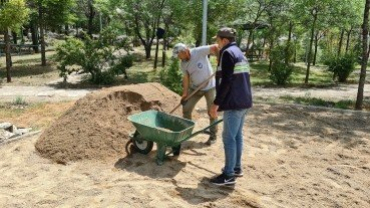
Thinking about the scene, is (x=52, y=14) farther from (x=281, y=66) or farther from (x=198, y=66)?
(x=198, y=66)

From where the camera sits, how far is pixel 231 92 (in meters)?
4.52

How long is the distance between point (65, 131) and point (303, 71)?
17.9 metres

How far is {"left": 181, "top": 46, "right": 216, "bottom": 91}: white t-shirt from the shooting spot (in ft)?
19.2

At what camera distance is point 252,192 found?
4668mm

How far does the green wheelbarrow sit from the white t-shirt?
713mm

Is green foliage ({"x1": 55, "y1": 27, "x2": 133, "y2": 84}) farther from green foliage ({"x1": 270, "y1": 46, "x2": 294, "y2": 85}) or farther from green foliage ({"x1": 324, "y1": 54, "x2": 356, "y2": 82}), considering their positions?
green foliage ({"x1": 324, "y1": 54, "x2": 356, "y2": 82})

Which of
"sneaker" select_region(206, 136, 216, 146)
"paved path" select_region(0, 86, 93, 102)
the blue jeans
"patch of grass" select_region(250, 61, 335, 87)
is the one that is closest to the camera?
the blue jeans

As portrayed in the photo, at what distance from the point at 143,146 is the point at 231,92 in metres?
1.81

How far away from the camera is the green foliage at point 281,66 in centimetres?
1598

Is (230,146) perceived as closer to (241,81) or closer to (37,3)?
(241,81)

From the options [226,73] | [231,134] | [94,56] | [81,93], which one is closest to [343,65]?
[94,56]

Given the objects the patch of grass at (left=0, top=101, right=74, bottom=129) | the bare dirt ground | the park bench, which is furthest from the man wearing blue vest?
the park bench

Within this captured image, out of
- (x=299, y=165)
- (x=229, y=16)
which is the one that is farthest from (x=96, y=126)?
(x=229, y=16)

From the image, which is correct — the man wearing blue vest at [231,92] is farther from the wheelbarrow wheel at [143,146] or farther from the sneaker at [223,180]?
the wheelbarrow wheel at [143,146]
